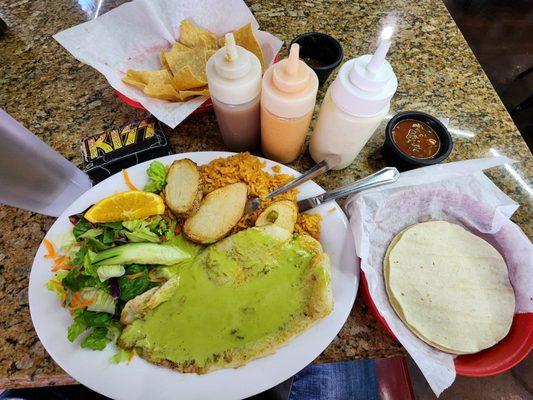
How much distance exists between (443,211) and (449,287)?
275 mm

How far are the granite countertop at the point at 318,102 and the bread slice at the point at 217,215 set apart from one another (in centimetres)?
33

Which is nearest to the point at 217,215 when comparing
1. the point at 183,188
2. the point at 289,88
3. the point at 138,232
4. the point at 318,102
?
the point at 183,188

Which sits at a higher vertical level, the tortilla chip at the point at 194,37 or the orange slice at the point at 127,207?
the tortilla chip at the point at 194,37

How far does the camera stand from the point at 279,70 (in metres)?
1.01

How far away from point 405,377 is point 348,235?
1.16 metres

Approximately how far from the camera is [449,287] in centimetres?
104

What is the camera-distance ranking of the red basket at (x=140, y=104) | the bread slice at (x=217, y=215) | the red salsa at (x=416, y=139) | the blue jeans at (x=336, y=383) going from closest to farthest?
the bread slice at (x=217, y=215)
the red salsa at (x=416, y=139)
the red basket at (x=140, y=104)
the blue jeans at (x=336, y=383)

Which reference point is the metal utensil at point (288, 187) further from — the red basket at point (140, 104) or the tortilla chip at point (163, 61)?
the tortilla chip at point (163, 61)

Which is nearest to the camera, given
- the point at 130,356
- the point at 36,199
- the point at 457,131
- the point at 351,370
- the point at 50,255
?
the point at 130,356

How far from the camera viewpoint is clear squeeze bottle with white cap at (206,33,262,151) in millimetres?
1017

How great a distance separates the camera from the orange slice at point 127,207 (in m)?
1.08

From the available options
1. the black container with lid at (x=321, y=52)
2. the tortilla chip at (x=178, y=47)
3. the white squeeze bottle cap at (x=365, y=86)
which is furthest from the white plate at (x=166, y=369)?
the tortilla chip at (x=178, y=47)

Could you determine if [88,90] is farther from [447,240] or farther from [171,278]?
[447,240]

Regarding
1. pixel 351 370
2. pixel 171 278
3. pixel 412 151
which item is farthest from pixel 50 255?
pixel 351 370
